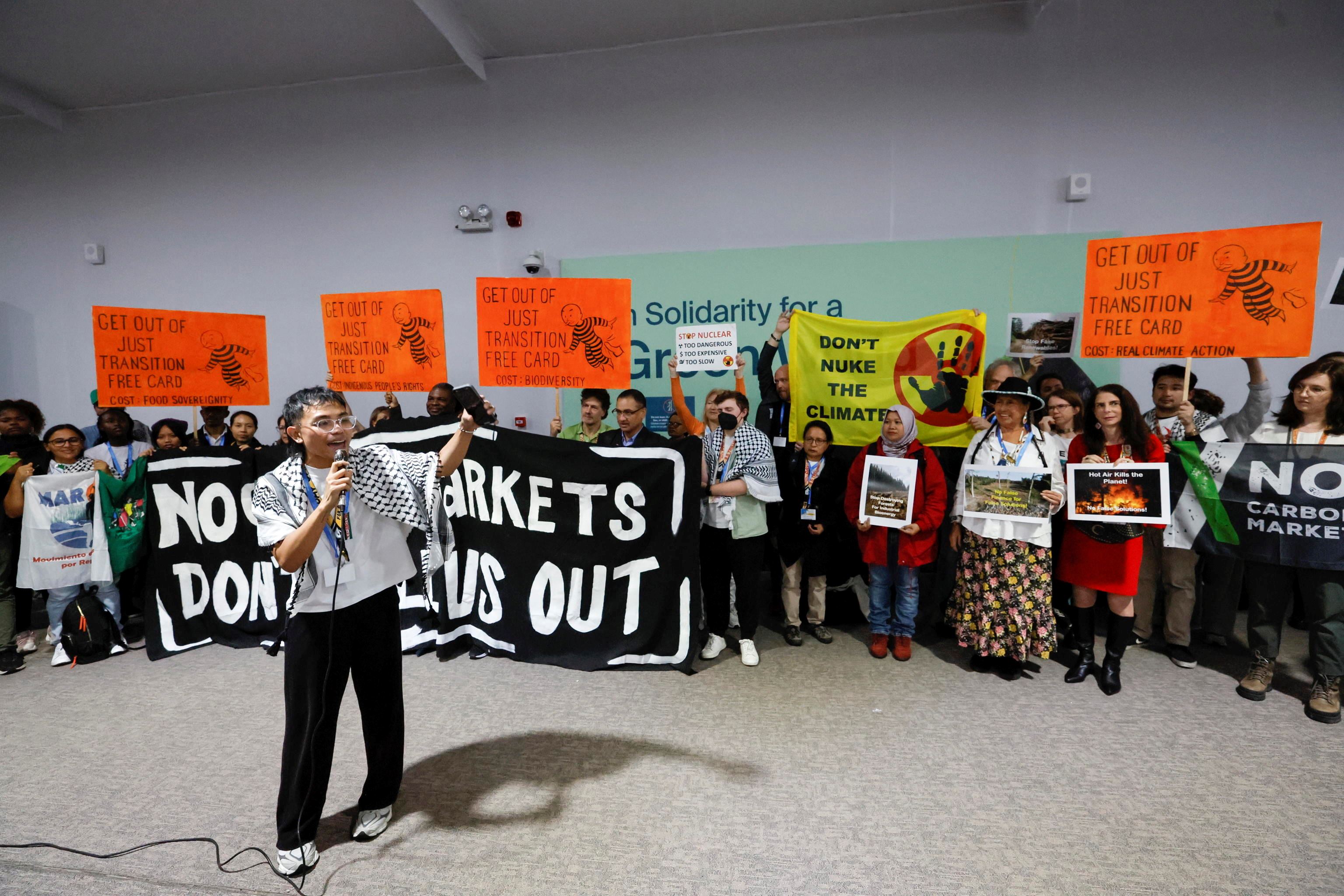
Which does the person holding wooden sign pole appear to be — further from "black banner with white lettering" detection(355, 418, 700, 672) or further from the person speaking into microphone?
the person speaking into microphone

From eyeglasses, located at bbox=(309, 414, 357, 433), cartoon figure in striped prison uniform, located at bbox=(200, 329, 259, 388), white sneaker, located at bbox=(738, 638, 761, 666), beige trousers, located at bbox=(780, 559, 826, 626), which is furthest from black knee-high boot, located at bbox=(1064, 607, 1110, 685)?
cartoon figure in striped prison uniform, located at bbox=(200, 329, 259, 388)

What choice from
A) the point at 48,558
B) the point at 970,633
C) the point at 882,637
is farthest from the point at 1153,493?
the point at 48,558

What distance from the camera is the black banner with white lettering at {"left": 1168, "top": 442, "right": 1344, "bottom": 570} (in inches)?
106

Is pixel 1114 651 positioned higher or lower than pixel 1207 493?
lower

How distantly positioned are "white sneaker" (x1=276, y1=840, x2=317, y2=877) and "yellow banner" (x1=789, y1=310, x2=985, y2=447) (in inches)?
125

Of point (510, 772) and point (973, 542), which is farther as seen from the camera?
point (973, 542)

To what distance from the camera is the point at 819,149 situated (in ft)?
16.1

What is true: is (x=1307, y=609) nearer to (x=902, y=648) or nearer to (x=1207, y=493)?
(x=1207, y=493)

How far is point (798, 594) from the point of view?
365 centimetres

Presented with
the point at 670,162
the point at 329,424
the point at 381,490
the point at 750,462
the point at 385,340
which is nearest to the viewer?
the point at 329,424

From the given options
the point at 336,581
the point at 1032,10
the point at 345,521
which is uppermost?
the point at 1032,10

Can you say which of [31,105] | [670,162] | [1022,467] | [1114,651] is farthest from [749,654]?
[31,105]

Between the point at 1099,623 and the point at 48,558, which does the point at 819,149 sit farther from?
the point at 48,558

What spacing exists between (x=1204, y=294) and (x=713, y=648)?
10.4 ft
